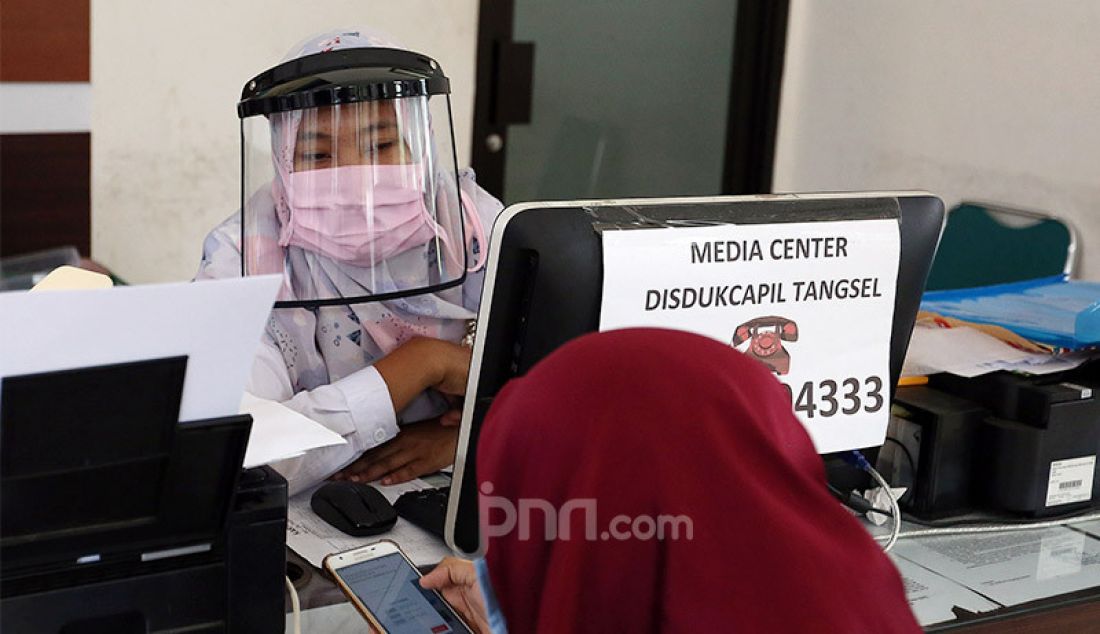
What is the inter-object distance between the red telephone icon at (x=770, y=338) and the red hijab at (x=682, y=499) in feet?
1.66

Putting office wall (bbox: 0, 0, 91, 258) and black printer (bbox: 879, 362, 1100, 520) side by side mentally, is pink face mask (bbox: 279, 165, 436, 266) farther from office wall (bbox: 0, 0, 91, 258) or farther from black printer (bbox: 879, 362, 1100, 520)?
office wall (bbox: 0, 0, 91, 258)

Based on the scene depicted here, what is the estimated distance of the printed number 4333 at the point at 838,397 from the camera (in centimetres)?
137

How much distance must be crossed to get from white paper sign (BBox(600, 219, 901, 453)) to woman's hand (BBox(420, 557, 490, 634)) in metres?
0.26

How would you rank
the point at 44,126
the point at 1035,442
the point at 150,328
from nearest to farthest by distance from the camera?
the point at 150,328 → the point at 1035,442 → the point at 44,126

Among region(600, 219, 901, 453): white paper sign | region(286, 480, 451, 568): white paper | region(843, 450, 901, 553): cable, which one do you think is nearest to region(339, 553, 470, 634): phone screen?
region(286, 480, 451, 568): white paper

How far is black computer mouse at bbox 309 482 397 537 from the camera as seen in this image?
1.42 m

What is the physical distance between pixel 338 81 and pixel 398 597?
66 centimetres

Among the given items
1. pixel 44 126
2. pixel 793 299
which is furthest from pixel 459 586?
pixel 44 126

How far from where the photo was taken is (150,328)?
0.85m

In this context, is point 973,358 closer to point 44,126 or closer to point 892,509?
point 892,509

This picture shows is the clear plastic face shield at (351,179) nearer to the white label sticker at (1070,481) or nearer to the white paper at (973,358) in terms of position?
the white paper at (973,358)

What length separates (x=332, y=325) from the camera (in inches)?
68.1

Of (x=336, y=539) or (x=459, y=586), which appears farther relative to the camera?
(x=336, y=539)

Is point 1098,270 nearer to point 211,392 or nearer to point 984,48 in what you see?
point 984,48
